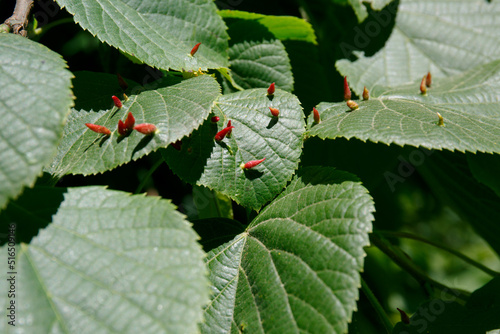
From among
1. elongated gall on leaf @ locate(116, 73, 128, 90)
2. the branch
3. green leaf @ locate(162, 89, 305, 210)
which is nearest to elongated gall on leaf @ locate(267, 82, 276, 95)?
green leaf @ locate(162, 89, 305, 210)

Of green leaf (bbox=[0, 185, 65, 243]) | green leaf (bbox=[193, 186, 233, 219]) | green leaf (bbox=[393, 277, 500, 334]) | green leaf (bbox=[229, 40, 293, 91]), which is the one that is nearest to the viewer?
green leaf (bbox=[0, 185, 65, 243])

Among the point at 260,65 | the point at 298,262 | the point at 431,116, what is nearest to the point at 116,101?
the point at 260,65

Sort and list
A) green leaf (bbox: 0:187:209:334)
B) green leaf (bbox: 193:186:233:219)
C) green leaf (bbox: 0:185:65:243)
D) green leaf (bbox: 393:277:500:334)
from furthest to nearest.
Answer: green leaf (bbox: 193:186:233:219)
green leaf (bbox: 393:277:500:334)
green leaf (bbox: 0:185:65:243)
green leaf (bbox: 0:187:209:334)

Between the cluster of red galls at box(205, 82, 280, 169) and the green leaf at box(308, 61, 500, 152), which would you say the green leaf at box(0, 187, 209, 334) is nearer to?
the cluster of red galls at box(205, 82, 280, 169)

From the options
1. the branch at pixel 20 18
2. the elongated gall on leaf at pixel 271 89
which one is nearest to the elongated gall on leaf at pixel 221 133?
the elongated gall on leaf at pixel 271 89

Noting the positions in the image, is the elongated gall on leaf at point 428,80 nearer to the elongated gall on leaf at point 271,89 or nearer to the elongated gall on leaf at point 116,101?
the elongated gall on leaf at point 271,89

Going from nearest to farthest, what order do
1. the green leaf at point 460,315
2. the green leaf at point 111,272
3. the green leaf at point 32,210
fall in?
the green leaf at point 111,272
the green leaf at point 32,210
the green leaf at point 460,315
